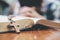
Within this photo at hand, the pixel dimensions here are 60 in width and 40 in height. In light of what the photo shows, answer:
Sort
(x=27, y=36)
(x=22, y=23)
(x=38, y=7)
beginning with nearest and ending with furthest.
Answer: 1. (x=27, y=36)
2. (x=22, y=23)
3. (x=38, y=7)

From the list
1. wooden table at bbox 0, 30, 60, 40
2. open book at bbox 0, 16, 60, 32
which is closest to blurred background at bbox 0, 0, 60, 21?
open book at bbox 0, 16, 60, 32

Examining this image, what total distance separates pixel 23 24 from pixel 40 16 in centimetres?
20

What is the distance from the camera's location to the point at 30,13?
0.84 metres

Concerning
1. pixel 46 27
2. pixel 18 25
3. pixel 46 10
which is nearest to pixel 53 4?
pixel 46 10

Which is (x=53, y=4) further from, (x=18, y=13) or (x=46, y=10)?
(x=18, y=13)

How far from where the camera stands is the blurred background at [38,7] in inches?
33.1

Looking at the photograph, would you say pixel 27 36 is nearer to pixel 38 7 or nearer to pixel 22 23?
pixel 22 23

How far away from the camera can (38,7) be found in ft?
2.77

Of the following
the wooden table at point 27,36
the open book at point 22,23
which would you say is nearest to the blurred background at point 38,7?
the open book at point 22,23

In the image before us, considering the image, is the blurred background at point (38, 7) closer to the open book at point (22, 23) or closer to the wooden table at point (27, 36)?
the open book at point (22, 23)

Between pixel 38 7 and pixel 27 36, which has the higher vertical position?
pixel 38 7

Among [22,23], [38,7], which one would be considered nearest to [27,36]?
[22,23]

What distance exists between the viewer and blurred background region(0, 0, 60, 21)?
0.84 meters

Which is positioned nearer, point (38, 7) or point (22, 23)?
point (22, 23)
